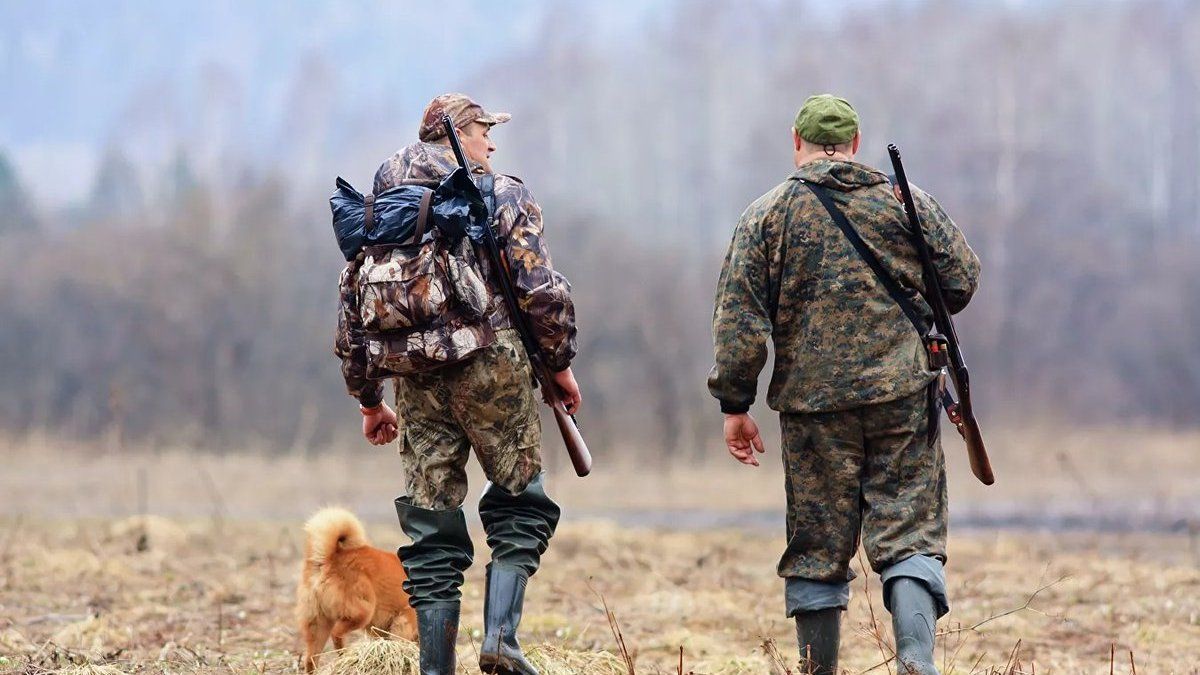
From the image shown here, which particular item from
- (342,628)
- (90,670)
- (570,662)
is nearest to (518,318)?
(570,662)

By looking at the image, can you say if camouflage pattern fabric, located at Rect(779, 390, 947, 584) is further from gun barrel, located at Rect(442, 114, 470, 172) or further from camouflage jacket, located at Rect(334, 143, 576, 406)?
gun barrel, located at Rect(442, 114, 470, 172)

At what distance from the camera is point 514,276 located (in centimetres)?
480

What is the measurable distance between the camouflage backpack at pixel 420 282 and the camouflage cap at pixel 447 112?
37 cm

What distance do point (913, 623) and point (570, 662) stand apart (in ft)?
4.12

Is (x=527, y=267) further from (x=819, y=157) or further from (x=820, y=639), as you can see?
(x=820, y=639)

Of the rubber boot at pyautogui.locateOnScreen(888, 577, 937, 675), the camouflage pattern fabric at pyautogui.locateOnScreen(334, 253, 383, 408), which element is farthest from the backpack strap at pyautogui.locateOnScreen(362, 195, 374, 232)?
the rubber boot at pyautogui.locateOnScreen(888, 577, 937, 675)

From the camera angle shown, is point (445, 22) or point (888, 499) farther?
point (445, 22)

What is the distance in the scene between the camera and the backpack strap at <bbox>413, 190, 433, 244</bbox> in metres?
4.70

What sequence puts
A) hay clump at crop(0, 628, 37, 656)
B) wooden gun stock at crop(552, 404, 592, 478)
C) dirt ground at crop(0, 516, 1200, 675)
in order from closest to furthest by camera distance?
1. wooden gun stock at crop(552, 404, 592, 478)
2. hay clump at crop(0, 628, 37, 656)
3. dirt ground at crop(0, 516, 1200, 675)

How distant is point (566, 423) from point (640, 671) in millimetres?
1251

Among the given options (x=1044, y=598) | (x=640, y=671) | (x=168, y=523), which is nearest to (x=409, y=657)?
(x=640, y=671)

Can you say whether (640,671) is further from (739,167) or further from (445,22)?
(445,22)

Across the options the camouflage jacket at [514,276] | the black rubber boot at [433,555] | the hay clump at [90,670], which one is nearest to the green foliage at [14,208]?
the hay clump at [90,670]

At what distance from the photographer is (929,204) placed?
4871mm
